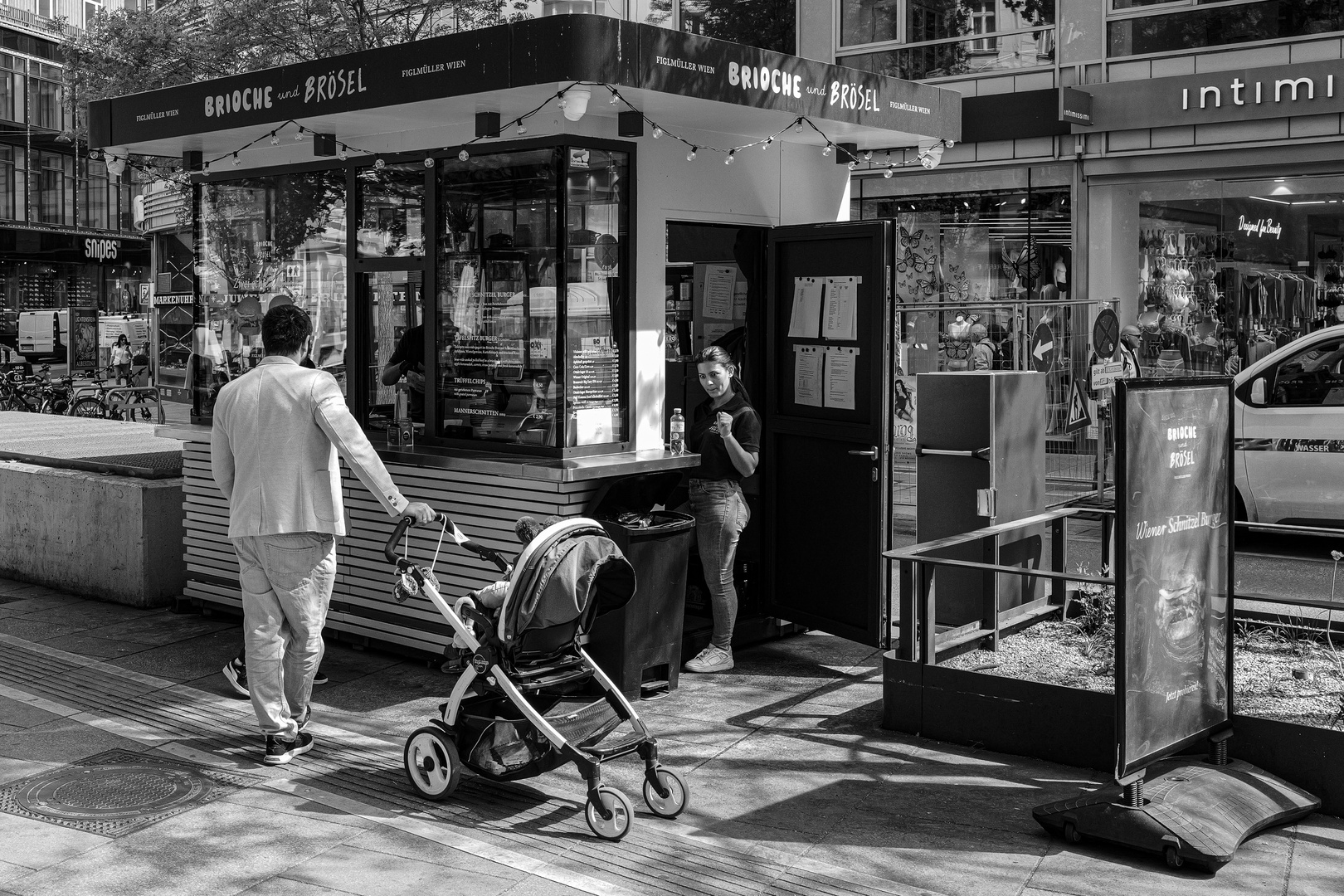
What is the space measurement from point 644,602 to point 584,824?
165 cm

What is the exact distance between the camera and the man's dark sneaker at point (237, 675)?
23.1 feet

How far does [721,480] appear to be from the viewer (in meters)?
7.41

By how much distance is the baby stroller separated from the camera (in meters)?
5.28


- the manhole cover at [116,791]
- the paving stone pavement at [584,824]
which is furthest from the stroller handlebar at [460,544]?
the manhole cover at [116,791]

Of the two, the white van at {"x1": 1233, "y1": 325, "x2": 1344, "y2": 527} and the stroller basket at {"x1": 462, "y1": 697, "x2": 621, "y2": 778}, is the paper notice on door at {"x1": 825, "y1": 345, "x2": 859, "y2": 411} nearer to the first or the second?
the stroller basket at {"x1": 462, "y1": 697, "x2": 621, "y2": 778}

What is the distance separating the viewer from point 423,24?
62.1 ft

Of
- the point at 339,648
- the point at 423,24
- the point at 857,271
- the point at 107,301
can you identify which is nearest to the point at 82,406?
the point at 423,24

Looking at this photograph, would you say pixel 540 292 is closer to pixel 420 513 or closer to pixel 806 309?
pixel 806 309

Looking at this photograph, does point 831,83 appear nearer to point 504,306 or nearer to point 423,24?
point 504,306

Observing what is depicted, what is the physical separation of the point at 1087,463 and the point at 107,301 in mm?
47593

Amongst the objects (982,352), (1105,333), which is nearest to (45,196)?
(982,352)

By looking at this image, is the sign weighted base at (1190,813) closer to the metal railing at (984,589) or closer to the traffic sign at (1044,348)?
the metal railing at (984,589)

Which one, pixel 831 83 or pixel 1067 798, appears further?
pixel 831 83

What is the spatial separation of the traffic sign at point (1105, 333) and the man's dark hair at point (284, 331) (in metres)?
8.77
